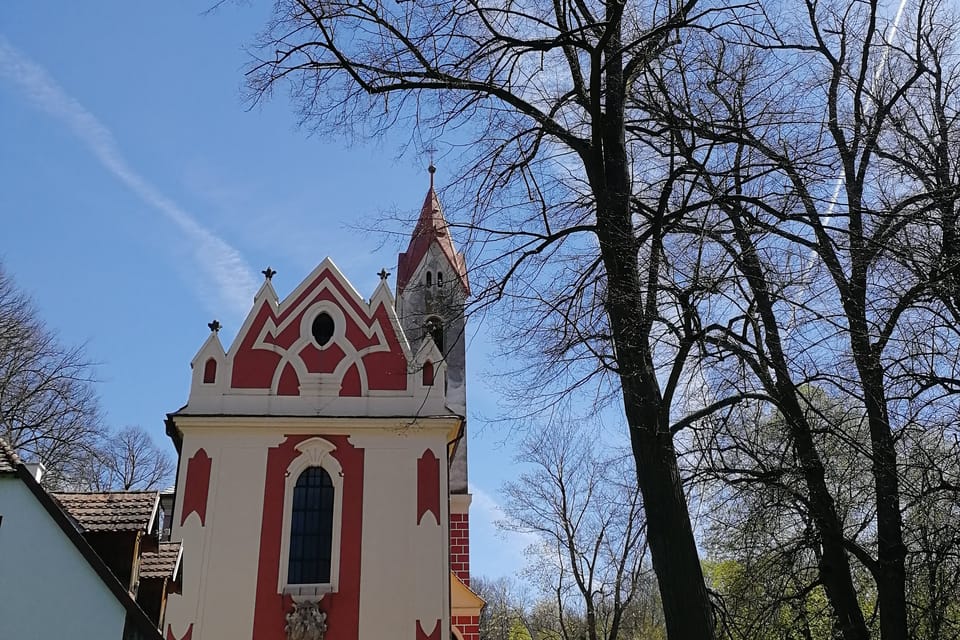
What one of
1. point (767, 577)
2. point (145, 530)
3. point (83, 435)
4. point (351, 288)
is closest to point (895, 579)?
point (767, 577)

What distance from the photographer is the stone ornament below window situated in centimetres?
1623

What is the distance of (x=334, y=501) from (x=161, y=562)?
466cm

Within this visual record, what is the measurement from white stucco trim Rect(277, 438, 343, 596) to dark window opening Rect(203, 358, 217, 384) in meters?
2.46

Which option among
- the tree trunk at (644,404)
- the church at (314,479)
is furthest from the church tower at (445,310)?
the tree trunk at (644,404)

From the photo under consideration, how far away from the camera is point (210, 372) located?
728 inches

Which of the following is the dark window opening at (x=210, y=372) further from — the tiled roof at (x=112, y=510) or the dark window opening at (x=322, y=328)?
the tiled roof at (x=112, y=510)

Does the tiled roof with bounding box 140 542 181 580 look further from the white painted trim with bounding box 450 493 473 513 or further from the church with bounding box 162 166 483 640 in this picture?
the white painted trim with bounding box 450 493 473 513

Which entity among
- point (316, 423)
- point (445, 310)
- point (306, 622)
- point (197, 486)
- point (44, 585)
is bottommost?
point (44, 585)

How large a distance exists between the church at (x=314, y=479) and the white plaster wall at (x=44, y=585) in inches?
216

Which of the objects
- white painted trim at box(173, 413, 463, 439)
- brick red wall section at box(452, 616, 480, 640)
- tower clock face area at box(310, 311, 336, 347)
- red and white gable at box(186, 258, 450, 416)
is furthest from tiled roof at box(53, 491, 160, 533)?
brick red wall section at box(452, 616, 480, 640)

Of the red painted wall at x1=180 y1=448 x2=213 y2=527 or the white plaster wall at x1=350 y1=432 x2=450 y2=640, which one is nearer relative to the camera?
the white plaster wall at x1=350 y1=432 x2=450 y2=640

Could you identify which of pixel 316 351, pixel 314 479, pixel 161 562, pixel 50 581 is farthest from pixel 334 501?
pixel 50 581

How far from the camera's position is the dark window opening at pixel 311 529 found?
671 inches

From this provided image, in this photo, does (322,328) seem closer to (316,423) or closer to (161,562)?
(316,423)
